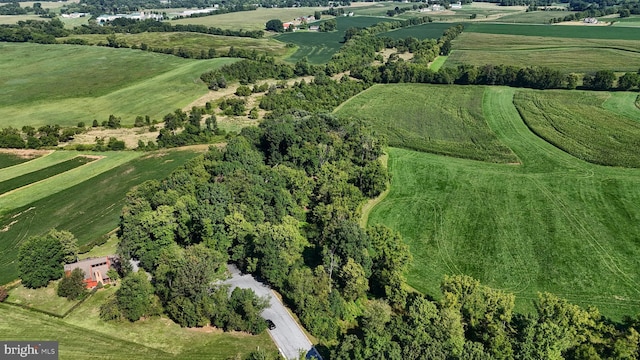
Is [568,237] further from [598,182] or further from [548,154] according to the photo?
[548,154]

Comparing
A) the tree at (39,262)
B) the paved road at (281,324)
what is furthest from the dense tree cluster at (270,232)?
the tree at (39,262)

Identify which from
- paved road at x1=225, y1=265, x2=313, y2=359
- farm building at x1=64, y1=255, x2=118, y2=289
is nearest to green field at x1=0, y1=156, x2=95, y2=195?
farm building at x1=64, y1=255, x2=118, y2=289

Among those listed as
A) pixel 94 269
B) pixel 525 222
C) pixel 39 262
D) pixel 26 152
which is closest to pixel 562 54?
pixel 525 222

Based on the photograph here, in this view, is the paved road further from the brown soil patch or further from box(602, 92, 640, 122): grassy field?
box(602, 92, 640, 122): grassy field

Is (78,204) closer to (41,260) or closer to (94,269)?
(41,260)

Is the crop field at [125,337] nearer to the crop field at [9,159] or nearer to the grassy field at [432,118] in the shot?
the crop field at [9,159]

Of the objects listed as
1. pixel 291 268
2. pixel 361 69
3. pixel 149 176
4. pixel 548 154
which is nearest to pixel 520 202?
pixel 548 154
